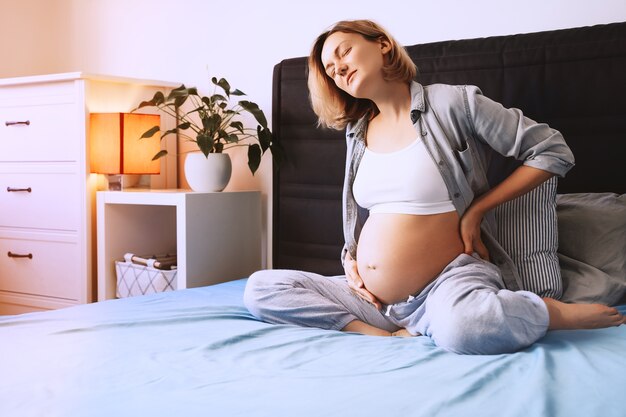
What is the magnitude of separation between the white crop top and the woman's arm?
0.17 feet

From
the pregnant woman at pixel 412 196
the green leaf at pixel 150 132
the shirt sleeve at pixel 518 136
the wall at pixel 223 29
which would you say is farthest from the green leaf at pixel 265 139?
the shirt sleeve at pixel 518 136

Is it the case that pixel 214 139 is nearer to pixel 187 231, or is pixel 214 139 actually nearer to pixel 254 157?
pixel 254 157

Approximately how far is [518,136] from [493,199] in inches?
5.9

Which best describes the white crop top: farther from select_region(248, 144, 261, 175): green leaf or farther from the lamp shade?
the lamp shade

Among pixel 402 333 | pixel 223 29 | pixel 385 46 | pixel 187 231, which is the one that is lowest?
pixel 402 333

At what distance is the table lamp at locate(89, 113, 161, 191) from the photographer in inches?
104

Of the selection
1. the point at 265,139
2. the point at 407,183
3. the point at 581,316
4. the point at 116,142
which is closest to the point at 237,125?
the point at 265,139

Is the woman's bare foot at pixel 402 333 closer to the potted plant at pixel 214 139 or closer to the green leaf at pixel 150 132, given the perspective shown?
the potted plant at pixel 214 139

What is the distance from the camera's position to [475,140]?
5.49ft

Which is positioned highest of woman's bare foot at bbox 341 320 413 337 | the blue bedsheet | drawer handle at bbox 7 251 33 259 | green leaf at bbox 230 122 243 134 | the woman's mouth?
the woman's mouth

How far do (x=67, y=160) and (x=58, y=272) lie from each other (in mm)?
423

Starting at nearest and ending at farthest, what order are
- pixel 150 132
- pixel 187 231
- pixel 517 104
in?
pixel 517 104 → pixel 187 231 → pixel 150 132

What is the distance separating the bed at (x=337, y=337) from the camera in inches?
41.2

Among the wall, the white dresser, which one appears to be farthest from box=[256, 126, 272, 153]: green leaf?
the white dresser
